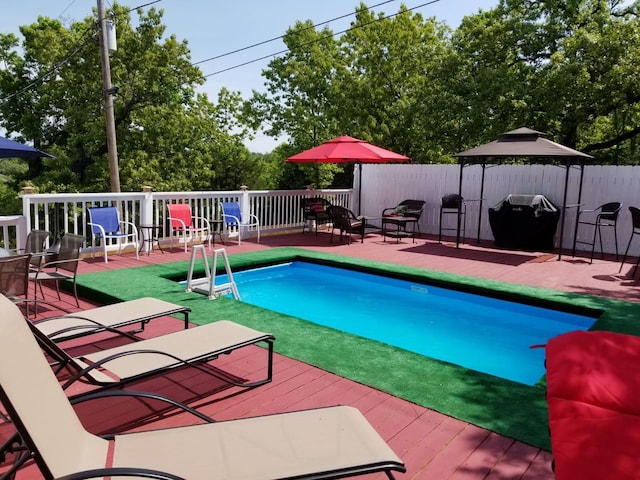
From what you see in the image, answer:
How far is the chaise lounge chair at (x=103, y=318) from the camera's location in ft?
10.6

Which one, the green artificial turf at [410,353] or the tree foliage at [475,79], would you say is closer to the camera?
the green artificial turf at [410,353]

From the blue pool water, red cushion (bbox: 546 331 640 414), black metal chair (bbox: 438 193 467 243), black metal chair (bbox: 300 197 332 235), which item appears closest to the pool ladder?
the blue pool water

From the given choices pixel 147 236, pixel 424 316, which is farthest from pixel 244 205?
pixel 424 316

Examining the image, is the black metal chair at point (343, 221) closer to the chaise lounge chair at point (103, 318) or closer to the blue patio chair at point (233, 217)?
the blue patio chair at point (233, 217)

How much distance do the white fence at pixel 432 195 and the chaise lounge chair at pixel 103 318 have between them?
3995 mm

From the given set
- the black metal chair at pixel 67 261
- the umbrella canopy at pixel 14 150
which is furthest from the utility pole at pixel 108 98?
the black metal chair at pixel 67 261

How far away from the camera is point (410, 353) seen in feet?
12.8

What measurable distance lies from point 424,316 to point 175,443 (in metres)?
4.72

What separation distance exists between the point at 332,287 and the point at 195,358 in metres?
4.81

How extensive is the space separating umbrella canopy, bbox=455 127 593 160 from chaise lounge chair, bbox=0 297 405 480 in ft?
24.3

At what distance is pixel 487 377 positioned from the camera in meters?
3.47

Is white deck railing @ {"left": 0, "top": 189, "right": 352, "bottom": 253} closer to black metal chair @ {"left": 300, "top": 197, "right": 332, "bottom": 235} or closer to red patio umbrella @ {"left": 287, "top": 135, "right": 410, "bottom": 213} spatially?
black metal chair @ {"left": 300, "top": 197, "right": 332, "bottom": 235}

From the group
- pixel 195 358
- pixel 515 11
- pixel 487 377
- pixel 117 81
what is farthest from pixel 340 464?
pixel 117 81

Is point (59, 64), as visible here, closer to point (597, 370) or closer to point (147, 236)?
point (147, 236)
